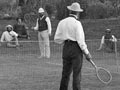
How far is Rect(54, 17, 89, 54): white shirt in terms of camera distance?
8.06 m

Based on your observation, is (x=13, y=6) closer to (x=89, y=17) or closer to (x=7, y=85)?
(x=89, y=17)

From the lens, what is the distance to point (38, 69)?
11586 mm

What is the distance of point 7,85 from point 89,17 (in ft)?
55.7

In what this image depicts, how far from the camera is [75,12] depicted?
833cm

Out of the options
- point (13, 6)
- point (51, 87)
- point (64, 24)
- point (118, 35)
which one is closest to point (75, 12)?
point (64, 24)

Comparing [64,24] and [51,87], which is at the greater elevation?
[64,24]

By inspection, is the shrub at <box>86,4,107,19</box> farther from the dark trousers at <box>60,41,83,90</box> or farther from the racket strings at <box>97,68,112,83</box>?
the dark trousers at <box>60,41,83,90</box>

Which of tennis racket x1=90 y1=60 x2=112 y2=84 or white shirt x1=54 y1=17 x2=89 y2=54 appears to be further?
tennis racket x1=90 y1=60 x2=112 y2=84

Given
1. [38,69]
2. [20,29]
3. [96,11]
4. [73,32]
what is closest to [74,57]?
[73,32]

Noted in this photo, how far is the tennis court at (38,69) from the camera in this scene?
992cm

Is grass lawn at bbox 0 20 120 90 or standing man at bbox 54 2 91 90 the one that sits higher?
standing man at bbox 54 2 91 90

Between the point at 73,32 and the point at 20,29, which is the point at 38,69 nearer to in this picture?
the point at 73,32

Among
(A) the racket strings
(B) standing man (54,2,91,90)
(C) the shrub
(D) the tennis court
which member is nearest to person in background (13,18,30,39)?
(C) the shrub

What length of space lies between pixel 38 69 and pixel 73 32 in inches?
143
